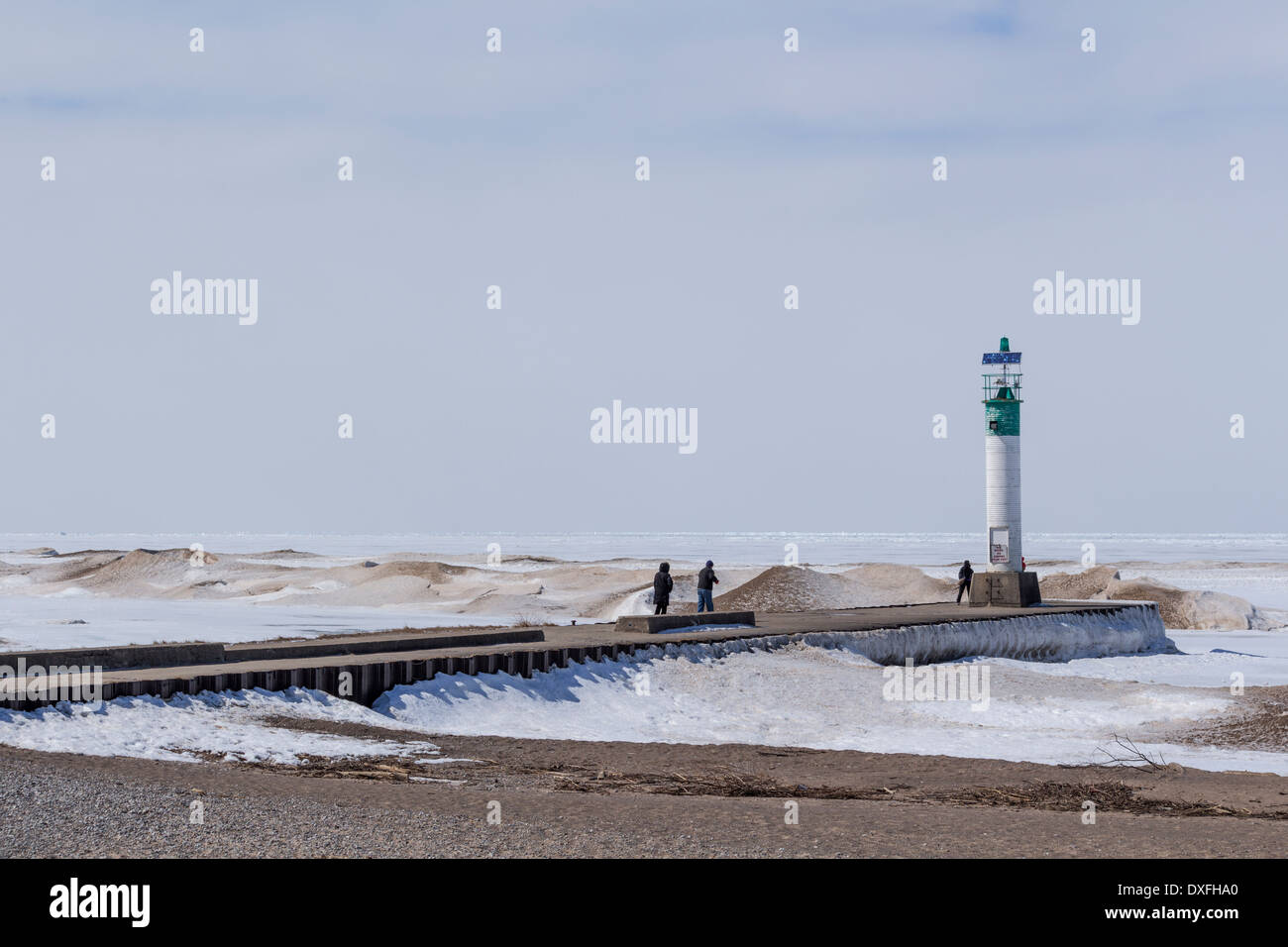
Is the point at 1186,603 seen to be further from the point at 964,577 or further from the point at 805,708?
the point at 805,708

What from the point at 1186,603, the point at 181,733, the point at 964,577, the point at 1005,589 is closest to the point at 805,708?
the point at 181,733

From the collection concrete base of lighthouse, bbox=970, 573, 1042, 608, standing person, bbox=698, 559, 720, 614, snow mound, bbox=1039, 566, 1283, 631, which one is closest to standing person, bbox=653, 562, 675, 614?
standing person, bbox=698, 559, 720, 614

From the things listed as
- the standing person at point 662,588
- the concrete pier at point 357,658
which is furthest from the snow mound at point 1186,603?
the standing person at point 662,588

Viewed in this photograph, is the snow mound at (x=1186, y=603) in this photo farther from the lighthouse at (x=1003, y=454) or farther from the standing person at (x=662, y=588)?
the standing person at (x=662, y=588)

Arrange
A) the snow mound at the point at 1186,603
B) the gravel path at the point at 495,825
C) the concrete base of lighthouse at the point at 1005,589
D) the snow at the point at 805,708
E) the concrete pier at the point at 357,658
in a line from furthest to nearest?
the snow mound at the point at 1186,603
the concrete base of lighthouse at the point at 1005,589
the snow at the point at 805,708
the concrete pier at the point at 357,658
the gravel path at the point at 495,825

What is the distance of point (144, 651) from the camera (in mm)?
21750

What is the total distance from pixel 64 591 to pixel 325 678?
5884cm

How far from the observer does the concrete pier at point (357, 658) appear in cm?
1941

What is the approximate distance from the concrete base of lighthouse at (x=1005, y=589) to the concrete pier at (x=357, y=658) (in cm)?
1092

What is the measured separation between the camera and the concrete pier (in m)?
19.4

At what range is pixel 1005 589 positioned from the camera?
151 ft

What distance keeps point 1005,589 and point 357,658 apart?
27.8 meters
